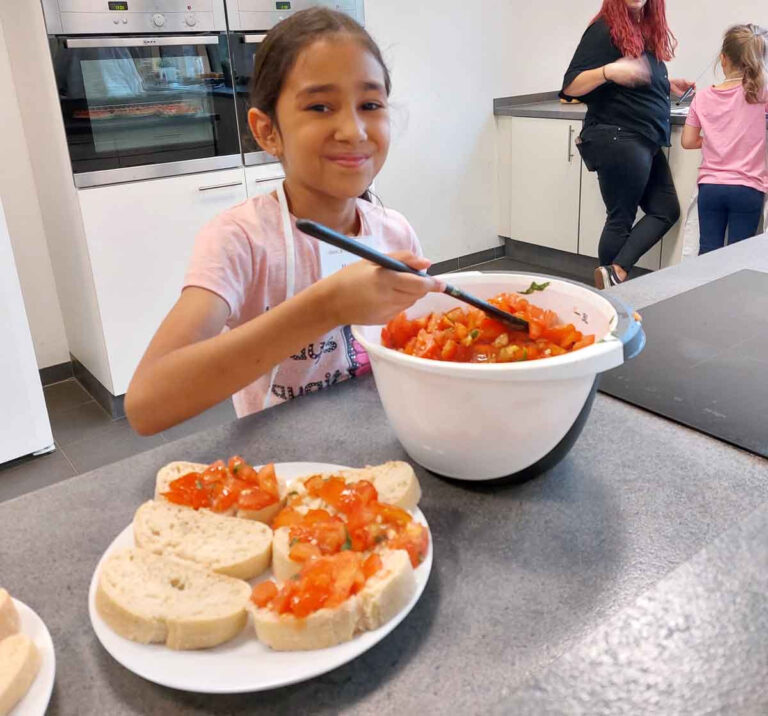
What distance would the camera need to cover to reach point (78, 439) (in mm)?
2344

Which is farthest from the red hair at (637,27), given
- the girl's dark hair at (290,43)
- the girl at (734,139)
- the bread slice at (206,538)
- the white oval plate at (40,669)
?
the white oval plate at (40,669)

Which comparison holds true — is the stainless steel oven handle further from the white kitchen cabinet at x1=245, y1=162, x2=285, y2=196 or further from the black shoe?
the black shoe

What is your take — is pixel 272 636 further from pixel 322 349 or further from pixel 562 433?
pixel 322 349

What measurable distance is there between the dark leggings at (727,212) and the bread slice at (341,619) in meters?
2.73

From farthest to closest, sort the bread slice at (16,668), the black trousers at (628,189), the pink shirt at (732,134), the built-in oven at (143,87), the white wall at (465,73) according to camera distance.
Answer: the white wall at (465,73) → the black trousers at (628,189) → the pink shirt at (732,134) → the built-in oven at (143,87) → the bread slice at (16,668)

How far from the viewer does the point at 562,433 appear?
70cm

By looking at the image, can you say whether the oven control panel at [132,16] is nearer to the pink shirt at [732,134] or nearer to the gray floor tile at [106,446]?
A: the gray floor tile at [106,446]

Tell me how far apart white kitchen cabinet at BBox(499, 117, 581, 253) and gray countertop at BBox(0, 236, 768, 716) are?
2.84 m

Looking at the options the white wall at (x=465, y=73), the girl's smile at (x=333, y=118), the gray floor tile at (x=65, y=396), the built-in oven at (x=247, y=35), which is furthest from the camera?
the white wall at (x=465, y=73)

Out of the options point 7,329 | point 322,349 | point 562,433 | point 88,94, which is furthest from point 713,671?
point 88,94

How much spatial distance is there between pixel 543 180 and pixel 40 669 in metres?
3.50

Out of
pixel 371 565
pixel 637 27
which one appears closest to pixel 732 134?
pixel 637 27

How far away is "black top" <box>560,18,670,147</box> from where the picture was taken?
280 centimetres

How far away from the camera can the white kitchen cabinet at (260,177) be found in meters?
2.60
